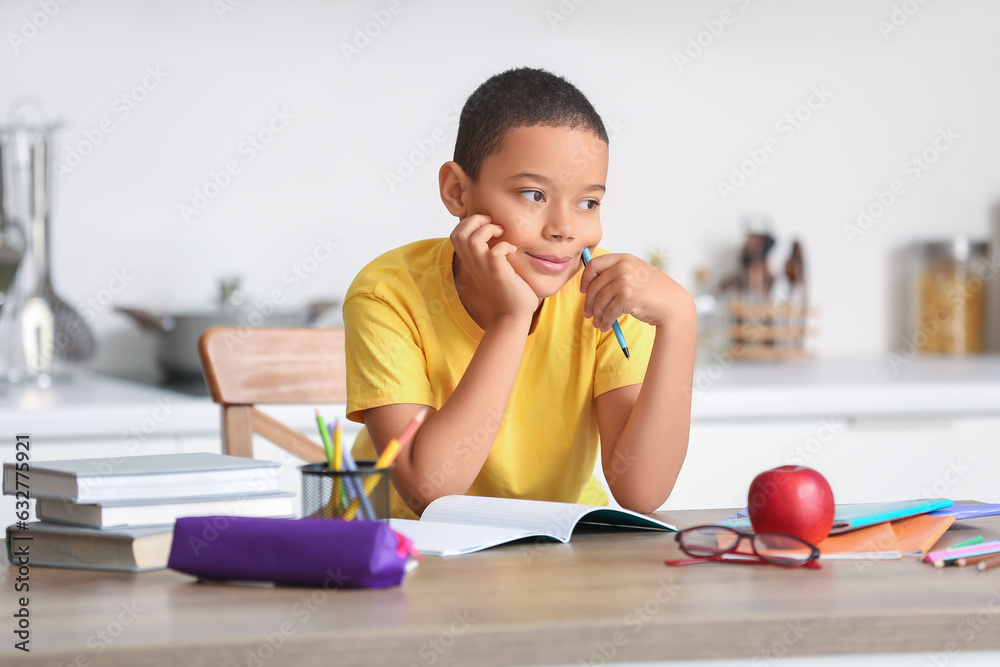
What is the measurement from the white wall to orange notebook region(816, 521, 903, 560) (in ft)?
4.89

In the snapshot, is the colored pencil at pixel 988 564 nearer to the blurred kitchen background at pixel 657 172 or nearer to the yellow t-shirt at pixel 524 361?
the yellow t-shirt at pixel 524 361

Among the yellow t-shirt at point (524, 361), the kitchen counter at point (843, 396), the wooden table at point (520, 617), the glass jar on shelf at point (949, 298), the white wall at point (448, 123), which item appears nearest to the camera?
the wooden table at point (520, 617)

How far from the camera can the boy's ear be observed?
104cm

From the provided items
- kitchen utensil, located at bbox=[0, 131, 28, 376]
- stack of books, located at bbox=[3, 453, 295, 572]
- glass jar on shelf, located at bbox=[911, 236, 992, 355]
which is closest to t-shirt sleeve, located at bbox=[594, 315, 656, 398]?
stack of books, located at bbox=[3, 453, 295, 572]

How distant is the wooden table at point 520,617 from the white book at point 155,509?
0.04m

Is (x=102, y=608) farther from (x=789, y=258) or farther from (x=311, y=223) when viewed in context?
(x=789, y=258)

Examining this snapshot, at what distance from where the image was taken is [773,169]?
2316mm

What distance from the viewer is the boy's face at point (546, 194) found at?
3.12ft

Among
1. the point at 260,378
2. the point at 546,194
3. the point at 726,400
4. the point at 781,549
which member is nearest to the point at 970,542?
the point at 781,549

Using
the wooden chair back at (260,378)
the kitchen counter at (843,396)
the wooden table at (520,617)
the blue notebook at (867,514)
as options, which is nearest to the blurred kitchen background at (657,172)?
the kitchen counter at (843,396)

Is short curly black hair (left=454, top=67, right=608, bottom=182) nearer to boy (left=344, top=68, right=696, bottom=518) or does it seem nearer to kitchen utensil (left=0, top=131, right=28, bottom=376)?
boy (left=344, top=68, right=696, bottom=518)

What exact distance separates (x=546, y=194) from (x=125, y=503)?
46 centimetres

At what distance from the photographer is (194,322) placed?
70.9 inches

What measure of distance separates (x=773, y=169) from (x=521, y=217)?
58.8 inches
